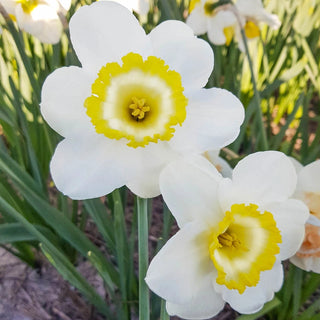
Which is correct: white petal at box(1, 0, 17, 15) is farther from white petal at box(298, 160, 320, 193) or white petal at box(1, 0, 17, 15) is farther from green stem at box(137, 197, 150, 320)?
white petal at box(298, 160, 320, 193)

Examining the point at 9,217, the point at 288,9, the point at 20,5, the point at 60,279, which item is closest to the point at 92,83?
the point at 20,5

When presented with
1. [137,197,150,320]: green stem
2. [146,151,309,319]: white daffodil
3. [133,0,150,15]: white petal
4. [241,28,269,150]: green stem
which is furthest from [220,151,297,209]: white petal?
[133,0,150,15]: white petal

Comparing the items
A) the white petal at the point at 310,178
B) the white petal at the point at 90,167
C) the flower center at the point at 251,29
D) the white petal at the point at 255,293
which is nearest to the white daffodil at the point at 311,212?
the white petal at the point at 310,178

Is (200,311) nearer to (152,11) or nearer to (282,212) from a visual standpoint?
(282,212)

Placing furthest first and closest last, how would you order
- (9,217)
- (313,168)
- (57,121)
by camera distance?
1. (9,217)
2. (313,168)
3. (57,121)

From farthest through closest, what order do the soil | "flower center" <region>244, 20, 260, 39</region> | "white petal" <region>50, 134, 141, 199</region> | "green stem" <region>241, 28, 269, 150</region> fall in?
"flower center" <region>244, 20, 260, 39</region>, the soil, "green stem" <region>241, 28, 269, 150</region>, "white petal" <region>50, 134, 141, 199</region>

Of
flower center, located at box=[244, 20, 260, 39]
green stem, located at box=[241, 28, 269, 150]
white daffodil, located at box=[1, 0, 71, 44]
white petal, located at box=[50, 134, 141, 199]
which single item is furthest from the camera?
flower center, located at box=[244, 20, 260, 39]
